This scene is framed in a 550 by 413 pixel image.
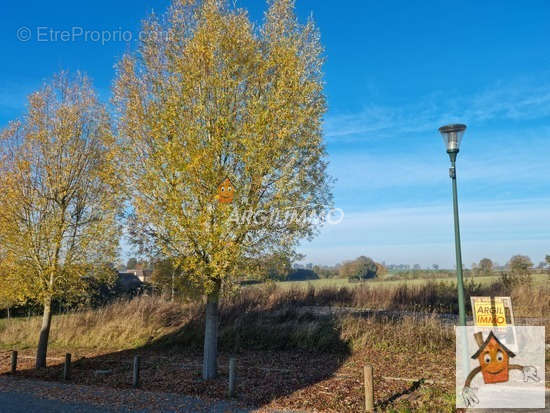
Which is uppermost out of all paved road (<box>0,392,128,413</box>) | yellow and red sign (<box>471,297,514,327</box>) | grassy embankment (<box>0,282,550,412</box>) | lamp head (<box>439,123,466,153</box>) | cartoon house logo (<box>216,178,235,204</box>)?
lamp head (<box>439,123,466,153</box>)

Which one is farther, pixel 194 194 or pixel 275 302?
pixel 275 302

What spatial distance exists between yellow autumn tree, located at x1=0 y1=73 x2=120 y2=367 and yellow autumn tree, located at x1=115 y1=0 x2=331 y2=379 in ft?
11.7

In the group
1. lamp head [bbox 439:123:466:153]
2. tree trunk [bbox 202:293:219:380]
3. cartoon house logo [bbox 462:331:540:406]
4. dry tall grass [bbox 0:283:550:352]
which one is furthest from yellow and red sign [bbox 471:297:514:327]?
tree trunk [bbox 202:293:219:380]

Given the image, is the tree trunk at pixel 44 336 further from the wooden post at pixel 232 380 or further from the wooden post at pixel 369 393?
the wooden post at pixel 369 393

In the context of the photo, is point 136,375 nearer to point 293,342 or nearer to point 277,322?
point 293,342

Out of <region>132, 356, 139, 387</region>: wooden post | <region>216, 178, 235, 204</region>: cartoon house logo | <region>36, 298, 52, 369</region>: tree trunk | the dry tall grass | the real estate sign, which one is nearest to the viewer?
the real estate sign

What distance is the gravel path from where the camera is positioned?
27.7ft

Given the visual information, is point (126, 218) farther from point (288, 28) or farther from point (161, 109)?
point (288, 28)

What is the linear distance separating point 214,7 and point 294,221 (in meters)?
5.79

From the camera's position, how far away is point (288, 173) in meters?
9.93

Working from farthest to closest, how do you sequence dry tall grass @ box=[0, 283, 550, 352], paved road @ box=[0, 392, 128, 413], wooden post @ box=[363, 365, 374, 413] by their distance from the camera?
dry tall grass @ box=[0, 283, 550, 352] → paved road @ box=[0, 392, 128, 413] → wooden post @ box=[363, 365, 374, 413]

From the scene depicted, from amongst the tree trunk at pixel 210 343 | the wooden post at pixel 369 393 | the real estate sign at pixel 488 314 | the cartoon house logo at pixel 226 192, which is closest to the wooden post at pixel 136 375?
the tree trunk at pixel 210 343

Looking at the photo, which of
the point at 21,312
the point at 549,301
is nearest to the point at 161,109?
the point at 549,301

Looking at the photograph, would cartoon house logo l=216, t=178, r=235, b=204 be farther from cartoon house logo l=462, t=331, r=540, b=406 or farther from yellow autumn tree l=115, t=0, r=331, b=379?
cartoon house logo l=462, t=331, r=540, b=406
